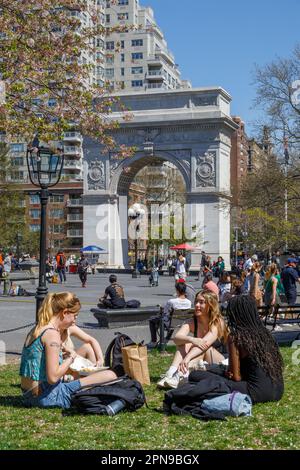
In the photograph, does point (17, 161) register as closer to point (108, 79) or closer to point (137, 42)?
point (108, 79)

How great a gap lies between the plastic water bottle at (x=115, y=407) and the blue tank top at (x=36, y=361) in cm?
73

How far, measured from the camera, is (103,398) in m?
7.15

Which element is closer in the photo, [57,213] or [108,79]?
[108,79]

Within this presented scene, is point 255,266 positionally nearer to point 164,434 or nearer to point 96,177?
point 164,434

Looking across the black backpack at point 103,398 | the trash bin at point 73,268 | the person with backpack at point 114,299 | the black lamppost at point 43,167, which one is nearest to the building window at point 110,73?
the trash bin at point 73,268

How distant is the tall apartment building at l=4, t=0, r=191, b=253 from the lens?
8344 centimetres

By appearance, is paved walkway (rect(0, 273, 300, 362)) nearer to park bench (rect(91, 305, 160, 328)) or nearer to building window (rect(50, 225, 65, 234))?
park bench (rect(91, 305, 160, 328))

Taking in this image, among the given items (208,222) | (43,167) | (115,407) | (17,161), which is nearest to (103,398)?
(115,407)

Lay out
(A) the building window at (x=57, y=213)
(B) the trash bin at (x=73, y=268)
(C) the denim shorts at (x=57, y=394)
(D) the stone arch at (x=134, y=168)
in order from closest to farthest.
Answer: (C) the denim shorts at (x=57, y=394) < (D) the stone arch at (x=134, y=168) < (B) the trash bin at (x=73, y=268) < (A) the building window at (x=57, y=213)

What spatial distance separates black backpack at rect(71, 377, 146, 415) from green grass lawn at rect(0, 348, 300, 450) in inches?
4.0

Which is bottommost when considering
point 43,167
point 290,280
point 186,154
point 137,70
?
point 290,280

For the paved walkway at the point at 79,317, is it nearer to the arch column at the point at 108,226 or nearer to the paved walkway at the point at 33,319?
the paved walkway at the point at 33,319

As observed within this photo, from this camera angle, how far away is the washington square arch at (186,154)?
49.1m

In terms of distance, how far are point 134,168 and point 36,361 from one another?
45.5 meters
